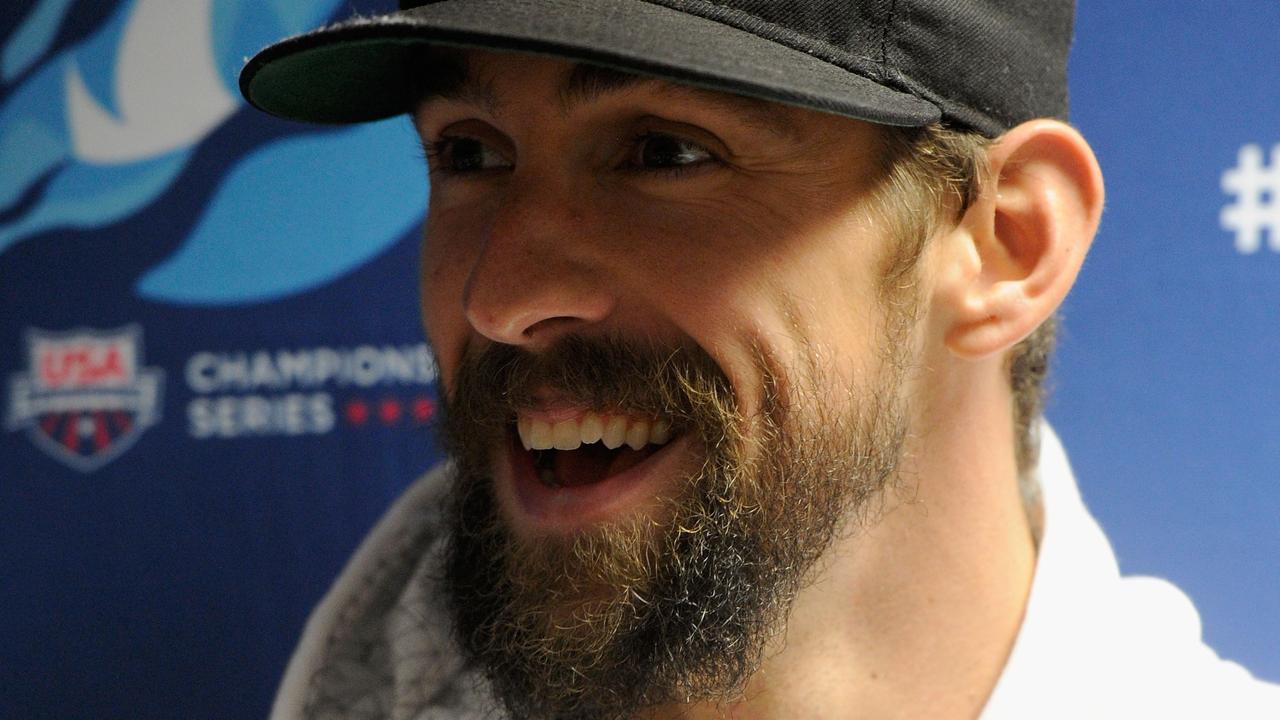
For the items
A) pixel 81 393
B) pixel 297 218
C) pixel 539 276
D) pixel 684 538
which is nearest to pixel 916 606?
pixel 684 538

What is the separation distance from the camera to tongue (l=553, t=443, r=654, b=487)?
1.11 m

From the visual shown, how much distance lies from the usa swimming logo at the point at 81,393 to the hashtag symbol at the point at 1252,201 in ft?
4.66

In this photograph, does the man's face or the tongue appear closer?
the man's face

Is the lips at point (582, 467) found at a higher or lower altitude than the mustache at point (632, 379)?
lower

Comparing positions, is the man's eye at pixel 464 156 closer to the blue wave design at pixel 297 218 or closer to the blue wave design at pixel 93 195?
the blue wave design at pixel 297 218

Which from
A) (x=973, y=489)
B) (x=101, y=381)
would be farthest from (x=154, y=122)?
(x=973, y=489)

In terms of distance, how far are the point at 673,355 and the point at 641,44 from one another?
0.28 metres

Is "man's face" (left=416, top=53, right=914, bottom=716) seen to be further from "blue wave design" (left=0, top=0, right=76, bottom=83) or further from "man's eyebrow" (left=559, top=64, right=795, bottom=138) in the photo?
"blue wave design" (left=0, top=0, right=76, bottom=83)

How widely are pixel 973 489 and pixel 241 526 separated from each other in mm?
965

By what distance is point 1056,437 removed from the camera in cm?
142

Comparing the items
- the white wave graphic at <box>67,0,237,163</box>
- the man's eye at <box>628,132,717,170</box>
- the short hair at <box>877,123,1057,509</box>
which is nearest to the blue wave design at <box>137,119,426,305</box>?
the white wave graphic at <box>67,0,237,163</box>

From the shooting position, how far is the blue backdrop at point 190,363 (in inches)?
58.6

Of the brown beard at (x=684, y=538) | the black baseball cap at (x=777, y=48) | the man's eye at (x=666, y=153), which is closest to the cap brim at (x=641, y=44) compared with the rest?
the black baseball cap at (x=777, y=48)

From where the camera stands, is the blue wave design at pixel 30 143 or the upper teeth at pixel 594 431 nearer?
the upper teeth at pixel 594 431
